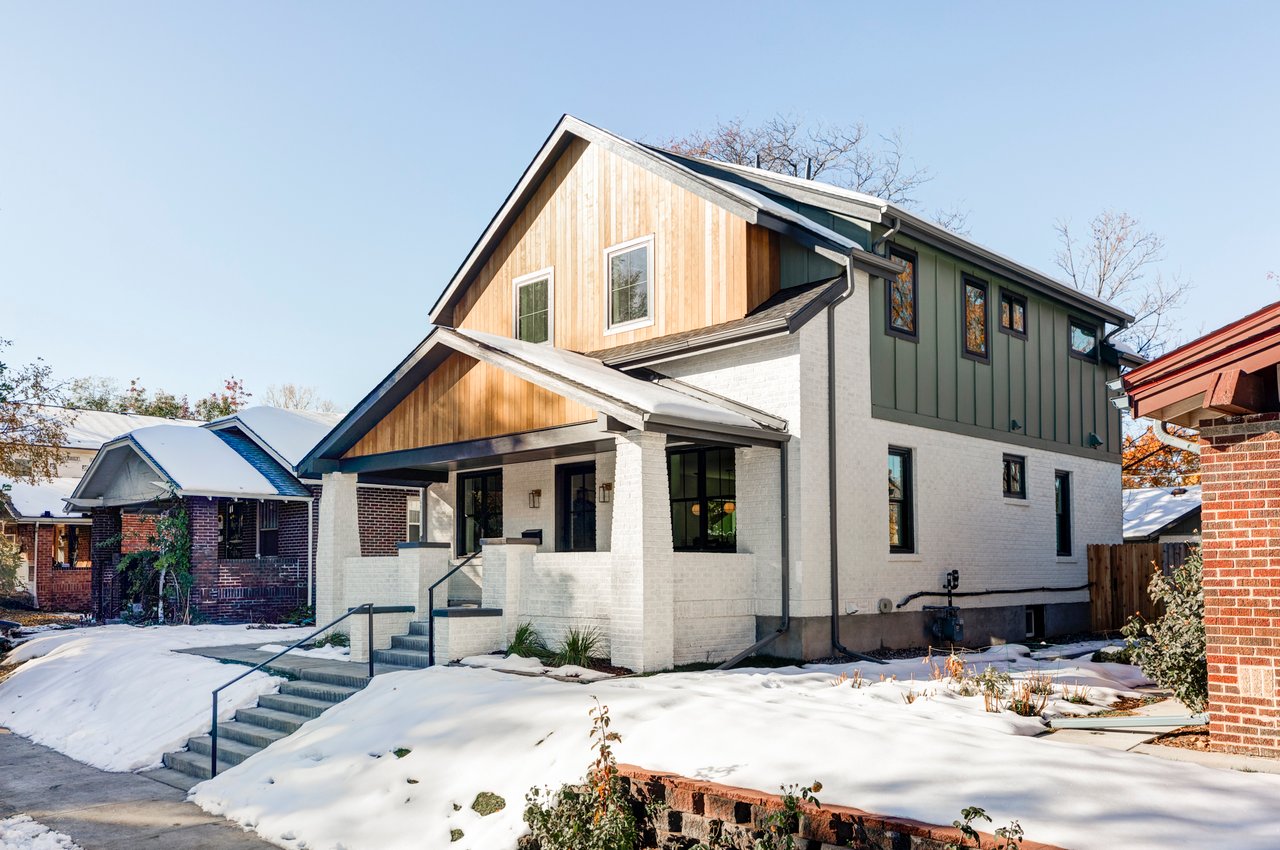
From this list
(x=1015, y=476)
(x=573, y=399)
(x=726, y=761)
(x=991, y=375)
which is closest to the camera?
(x=726, y=761)

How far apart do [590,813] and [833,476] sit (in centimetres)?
781

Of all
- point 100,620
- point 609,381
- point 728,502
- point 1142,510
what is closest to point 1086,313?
point 1142,510

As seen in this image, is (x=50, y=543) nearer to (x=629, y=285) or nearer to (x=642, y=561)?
(x=629, y=285)

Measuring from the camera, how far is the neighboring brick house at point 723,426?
41.9ft

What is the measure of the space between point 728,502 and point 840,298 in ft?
10.4

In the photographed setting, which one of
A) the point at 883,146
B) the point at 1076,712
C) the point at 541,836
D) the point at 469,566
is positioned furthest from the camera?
the point at 883,146

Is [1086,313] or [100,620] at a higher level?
[1086,313]

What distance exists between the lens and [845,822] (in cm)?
563

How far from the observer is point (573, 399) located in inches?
488

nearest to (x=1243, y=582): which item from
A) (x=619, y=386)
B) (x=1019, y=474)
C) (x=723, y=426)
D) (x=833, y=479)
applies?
(x=723, y=426)

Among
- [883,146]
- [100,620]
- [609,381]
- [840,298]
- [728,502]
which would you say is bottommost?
[100,620]

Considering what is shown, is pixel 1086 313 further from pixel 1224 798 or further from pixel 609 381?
pixel 1224 798

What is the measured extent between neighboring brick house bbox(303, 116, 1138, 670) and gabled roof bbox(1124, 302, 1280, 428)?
5.27 m

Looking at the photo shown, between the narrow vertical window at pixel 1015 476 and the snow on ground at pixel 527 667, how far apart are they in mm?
9757
